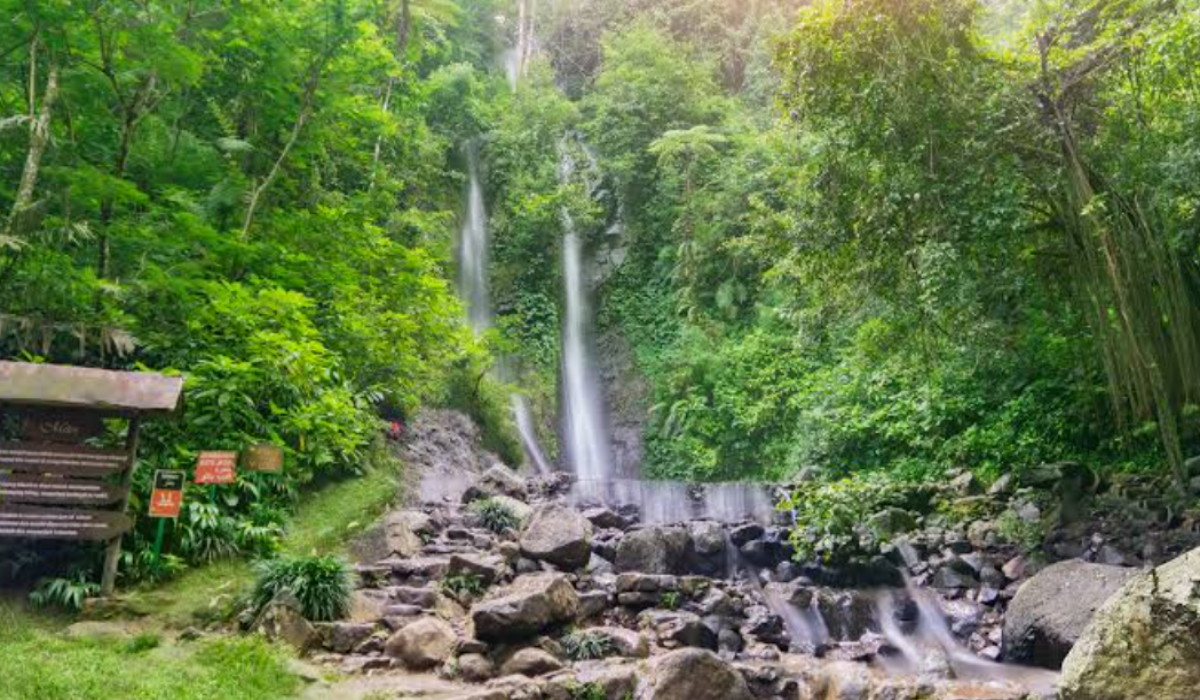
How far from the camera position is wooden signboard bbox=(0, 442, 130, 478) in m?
6.70

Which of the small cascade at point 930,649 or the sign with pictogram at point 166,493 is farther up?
the sign with pictogram at point 166,493

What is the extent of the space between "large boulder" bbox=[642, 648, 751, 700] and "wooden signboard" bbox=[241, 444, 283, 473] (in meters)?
4.69

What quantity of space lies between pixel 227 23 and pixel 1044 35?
31.9 ft

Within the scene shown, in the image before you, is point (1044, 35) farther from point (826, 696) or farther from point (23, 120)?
point (23, 120)

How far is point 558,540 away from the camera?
9.39 m

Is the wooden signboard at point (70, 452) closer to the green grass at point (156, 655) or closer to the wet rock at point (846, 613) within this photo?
the green grass at point (156, 655)

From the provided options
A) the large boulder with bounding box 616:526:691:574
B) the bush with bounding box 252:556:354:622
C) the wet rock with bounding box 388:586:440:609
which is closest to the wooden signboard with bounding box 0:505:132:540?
the bush with bounding box 252:556:354:622

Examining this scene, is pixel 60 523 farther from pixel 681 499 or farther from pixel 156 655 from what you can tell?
pixel 681 499

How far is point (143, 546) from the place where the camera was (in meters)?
7.47

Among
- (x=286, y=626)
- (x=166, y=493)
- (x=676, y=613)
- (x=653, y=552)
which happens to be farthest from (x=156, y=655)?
(x=653, y=552)

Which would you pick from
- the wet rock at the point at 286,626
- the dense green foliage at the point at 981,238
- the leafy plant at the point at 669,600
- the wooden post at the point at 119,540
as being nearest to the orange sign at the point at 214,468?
the wooden post at the point at 119,540

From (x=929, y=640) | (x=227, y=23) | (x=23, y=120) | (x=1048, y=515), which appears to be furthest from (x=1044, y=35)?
(x=23, y=120)

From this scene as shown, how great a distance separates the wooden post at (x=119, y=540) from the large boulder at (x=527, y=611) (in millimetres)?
3160

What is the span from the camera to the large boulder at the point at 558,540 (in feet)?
30.6
